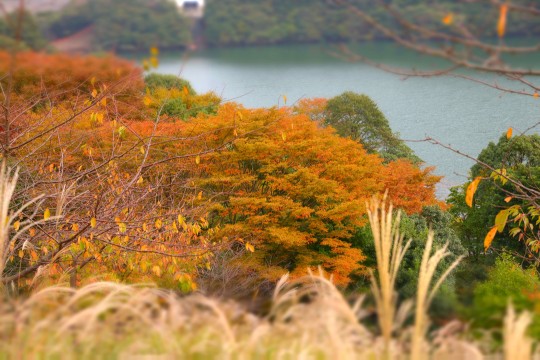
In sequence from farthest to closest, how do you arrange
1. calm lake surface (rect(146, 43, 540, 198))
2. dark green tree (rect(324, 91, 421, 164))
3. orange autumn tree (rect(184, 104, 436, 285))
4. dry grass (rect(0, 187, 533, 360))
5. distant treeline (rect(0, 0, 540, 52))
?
dark green tree (rect(324, 91, 421, 164)), calm lake surface (rect(146, 43, 540, 198)), orange autumn tree (rect(184, 104, 436, 285)), distant treeline (rect(0, 0, 540, 52)), dry grass (rect(0, 187, 533, 360))

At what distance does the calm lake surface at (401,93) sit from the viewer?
22.0 m

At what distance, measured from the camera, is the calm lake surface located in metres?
22.0

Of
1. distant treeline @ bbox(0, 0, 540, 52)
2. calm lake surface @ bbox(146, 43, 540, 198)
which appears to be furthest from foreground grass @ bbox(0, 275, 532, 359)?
calm lake surface @ bbox(146, 43, 540, 198)

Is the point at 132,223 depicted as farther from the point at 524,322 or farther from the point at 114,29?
the point at 524,322

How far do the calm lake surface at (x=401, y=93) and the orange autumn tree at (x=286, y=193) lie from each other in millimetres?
1151

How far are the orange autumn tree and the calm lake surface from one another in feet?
3.78

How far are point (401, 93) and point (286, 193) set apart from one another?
19.2 meters

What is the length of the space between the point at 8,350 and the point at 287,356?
99cm

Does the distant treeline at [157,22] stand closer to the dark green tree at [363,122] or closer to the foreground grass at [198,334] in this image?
the foreground grass at [198,334]

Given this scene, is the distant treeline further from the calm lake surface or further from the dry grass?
the calm lake surface

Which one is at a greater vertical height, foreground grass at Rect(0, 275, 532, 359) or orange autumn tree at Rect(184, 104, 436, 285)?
foreground grass at Rect(0, 275, 532, 359)

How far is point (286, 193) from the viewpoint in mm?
13742

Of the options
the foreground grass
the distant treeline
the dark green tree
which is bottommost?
the dark green tree

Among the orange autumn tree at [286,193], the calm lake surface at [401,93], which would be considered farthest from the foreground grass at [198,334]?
the orange autumn tree at [286,193]
